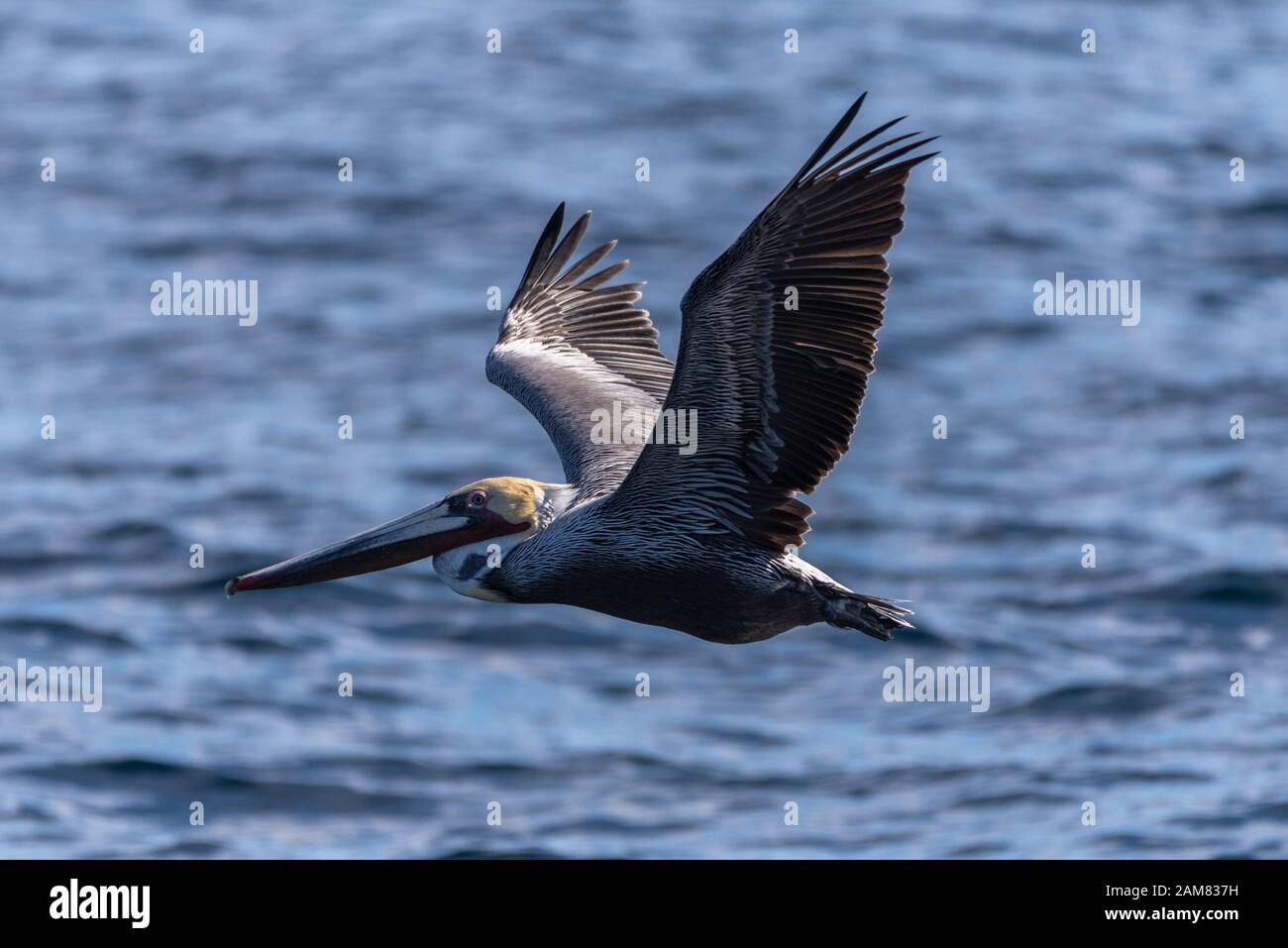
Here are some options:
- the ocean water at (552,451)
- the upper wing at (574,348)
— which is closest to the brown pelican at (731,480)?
the upper wing at (574,348)

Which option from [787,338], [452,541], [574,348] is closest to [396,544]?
[452,541]

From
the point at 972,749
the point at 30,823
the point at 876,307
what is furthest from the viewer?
the point at 972,749

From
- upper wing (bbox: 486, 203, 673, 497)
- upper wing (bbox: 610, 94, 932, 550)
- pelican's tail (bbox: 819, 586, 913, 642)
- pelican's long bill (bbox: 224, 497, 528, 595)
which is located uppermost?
upper wing (bbox: 486, 203, 673, 497)

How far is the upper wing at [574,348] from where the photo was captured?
349 inches

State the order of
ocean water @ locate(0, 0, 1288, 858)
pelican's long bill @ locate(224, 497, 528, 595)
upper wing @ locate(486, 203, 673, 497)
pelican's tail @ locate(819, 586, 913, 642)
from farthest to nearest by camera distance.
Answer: ocean water @ locate(0, 0, 1288, 858)
upper wing @ locate(486, 203, 673, 497)
pelican's long bill @ locate(224, 497, 528, 595)
pelican's tail @ locate(819, 586, 913, 642)

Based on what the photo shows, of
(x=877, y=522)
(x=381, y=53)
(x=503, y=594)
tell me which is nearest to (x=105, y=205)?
(x=381, y=53)

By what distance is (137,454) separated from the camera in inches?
877

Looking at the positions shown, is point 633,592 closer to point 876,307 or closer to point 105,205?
point 876,307

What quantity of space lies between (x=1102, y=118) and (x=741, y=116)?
5.74m

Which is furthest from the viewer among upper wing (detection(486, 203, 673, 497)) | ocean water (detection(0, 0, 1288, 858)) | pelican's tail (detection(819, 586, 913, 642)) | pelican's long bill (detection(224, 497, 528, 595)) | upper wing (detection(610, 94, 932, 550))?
ocean water (detection(0, 0, 1288, 858))

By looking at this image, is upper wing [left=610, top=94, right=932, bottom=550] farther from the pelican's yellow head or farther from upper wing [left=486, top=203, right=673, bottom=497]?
upper wing [left=486, top=203, right=673, bottom=497]

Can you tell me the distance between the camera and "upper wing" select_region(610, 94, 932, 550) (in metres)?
6.92

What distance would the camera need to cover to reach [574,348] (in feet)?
31.2

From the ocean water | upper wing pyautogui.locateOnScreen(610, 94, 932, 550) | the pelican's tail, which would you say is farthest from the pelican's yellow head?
the ocean water
